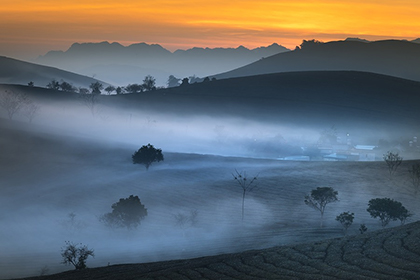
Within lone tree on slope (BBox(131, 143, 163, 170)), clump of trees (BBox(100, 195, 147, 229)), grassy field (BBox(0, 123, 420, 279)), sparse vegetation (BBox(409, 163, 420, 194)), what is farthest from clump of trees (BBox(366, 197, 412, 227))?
lone tree on slope (BBox(131, 143, 163, 170))

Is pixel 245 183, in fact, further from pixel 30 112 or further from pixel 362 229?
pixel 30 112

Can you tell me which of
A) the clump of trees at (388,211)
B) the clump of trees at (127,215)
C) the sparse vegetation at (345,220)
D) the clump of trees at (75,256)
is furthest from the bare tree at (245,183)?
the clump of trees at (75,256)

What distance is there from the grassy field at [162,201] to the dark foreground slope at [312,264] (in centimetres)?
1676

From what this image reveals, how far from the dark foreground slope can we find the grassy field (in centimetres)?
1676

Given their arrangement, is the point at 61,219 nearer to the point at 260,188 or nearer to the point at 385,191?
the point at 260,188

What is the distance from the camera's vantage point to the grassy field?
7781 cm

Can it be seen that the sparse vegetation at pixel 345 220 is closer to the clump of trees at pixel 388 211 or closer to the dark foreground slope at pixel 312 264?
the clump of trees at pixel 388 211

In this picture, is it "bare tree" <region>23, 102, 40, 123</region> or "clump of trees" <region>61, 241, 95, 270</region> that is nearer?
"clump of trees" <region>61, 241, 95, 270</region>

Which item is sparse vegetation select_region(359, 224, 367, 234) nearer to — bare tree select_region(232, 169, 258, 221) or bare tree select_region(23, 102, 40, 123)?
bare tree select_region(232, 169, 258, 221)

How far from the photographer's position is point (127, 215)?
86.4m

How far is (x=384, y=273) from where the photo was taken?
141ft

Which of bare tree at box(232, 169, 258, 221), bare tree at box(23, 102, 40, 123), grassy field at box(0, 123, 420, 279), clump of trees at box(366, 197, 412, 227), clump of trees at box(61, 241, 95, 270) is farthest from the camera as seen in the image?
bare tree at box(23, 102, 40, 123)

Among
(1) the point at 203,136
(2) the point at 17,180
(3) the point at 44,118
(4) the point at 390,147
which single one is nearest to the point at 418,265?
(2) the point at 17,180

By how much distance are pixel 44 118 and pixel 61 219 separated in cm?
10456
